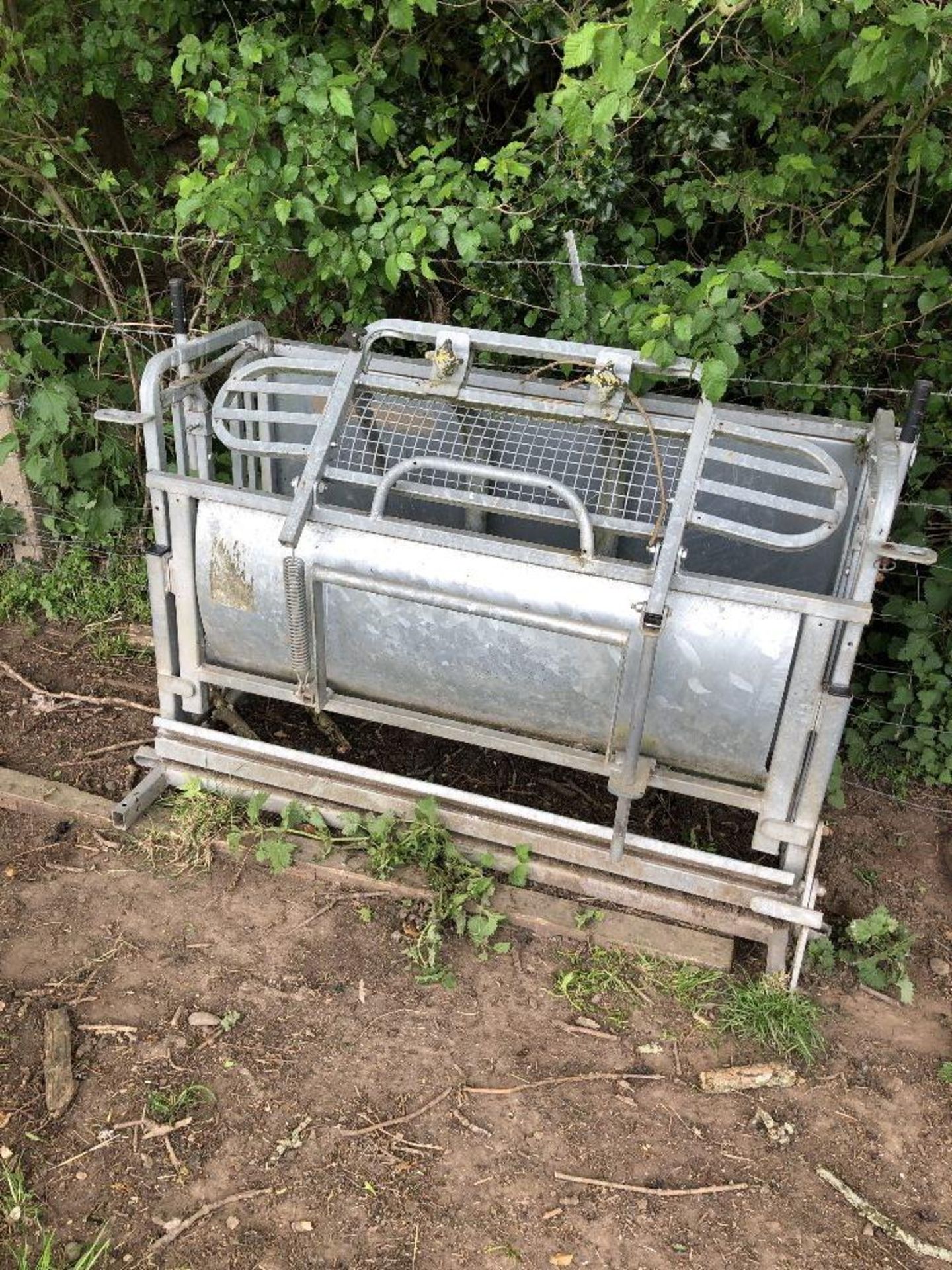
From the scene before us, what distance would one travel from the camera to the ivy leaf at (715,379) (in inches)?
111

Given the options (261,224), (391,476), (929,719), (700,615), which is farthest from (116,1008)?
(929,719)

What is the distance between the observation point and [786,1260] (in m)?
2.32

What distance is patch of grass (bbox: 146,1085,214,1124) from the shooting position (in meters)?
2.54

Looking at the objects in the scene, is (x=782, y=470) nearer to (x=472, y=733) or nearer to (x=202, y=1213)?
(x=472, y=733)

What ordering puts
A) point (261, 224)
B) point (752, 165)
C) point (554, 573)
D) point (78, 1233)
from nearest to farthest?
1. point (78, 1233)
2. point (554, 573)
3. point (261, 224)
4. point (752, 165)

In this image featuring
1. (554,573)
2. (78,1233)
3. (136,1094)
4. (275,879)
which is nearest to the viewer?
(78,1233)

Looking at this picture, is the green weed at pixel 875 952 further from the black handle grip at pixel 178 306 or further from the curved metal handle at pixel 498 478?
the black handle grip at pixel 178 306

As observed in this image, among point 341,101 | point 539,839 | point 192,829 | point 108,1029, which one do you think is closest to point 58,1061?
point 108,1029

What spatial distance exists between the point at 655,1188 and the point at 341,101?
3.61 metres

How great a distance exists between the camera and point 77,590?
186 inches

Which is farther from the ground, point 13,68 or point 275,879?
point 13,68

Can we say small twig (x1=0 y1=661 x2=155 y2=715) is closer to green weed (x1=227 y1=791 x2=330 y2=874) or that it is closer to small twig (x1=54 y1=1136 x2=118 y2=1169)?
green weed (x1=227 y1=791 x2=330 y2=874)

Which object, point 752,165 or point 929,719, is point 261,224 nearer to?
point 752,165

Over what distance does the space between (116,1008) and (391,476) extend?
1.70 metres
